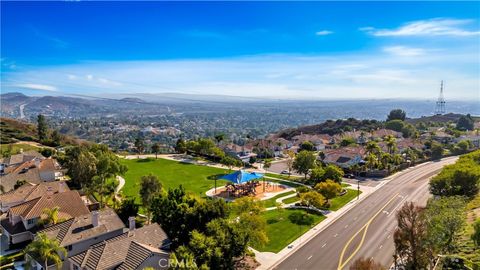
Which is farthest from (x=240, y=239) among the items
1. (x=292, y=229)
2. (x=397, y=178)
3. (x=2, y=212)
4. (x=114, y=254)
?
(x=397, y=178)

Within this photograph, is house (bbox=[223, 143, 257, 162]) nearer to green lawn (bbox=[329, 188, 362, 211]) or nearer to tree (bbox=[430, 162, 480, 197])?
green lawn (bbox=[329, 188, 362, 211])

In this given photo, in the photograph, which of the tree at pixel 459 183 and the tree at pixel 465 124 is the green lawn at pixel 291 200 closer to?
the tree at pixel 459 183

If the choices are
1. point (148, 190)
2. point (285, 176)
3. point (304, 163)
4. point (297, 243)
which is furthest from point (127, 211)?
point (285, 176)

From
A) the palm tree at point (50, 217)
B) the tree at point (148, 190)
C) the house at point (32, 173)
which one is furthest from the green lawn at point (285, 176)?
the palm tree at point (50, 217)

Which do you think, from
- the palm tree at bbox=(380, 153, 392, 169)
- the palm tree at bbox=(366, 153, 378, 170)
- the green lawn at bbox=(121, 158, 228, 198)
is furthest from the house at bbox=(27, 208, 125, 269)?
the palm tree at bbox=(380, 153, 392, 169)

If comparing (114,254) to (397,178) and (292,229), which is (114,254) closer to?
(292,229)
